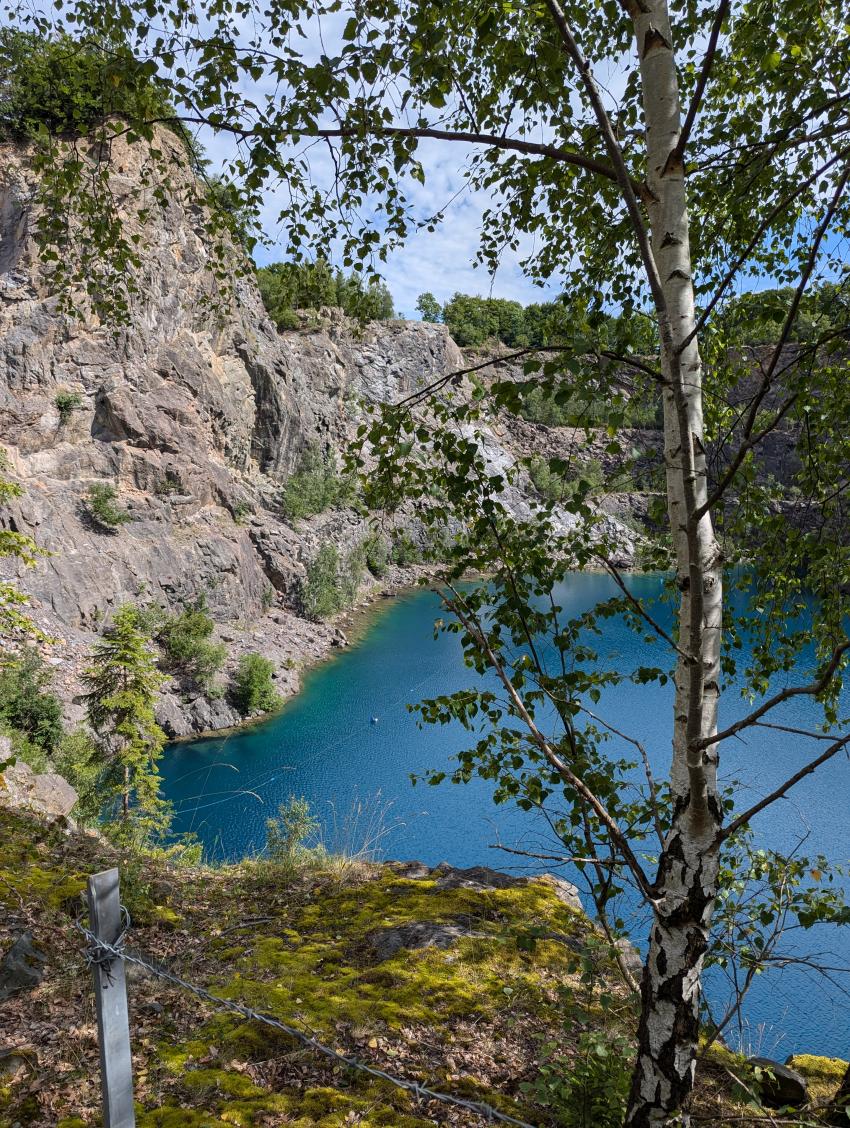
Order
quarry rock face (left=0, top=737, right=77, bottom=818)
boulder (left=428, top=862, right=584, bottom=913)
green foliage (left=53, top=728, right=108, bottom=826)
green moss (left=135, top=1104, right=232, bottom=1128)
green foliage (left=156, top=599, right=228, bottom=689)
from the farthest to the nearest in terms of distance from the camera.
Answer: green foliage (left=156, top=599, right=228, bottom=689) → green foliage (left=53, top=728, right=108, bottom=826) → quarry rock face (left=0, top=737, right=77, bottom=818) → boulder (left=428, top=862, right=584, bottom=913) → green moss (left=135, top=1104, right=232, bottom=1128)

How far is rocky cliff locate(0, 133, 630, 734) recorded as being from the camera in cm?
2138

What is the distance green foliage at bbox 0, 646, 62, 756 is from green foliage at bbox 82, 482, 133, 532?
772 centimetres

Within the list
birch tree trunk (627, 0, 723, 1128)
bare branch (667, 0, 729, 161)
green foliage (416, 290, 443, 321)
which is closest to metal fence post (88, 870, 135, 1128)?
birch tree trunk (627, 0, 723, 1128)

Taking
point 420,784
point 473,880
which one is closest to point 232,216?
point 473,880

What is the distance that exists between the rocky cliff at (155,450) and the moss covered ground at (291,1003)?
1545 cm

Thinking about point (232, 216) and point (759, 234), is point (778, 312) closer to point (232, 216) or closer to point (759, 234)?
point (759, 234)

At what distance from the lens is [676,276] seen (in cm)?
183

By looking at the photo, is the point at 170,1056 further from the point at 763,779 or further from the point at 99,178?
the point at 763,779

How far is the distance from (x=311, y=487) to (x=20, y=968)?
3274 cm

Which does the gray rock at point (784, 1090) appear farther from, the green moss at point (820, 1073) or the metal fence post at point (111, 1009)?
the metal fence post at point (111, 1009)

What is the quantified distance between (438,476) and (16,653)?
17882 mm

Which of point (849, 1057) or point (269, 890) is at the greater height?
point (269, 890)

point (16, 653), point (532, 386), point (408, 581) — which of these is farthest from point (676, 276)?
point (408, 581)

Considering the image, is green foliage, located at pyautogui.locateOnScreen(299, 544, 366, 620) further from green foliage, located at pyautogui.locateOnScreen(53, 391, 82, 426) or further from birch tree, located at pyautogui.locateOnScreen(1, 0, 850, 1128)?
birch tree, located at pyautogui.locateOnScreen(1, 0, 850, 1128)
